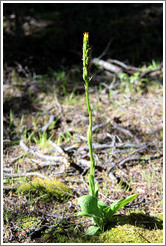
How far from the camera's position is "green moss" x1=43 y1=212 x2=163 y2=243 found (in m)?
1.97

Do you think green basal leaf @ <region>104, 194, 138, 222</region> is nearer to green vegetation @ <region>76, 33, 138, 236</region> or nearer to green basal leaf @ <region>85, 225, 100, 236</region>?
green vegetation @ <region>76, 33, 138, 236</region>

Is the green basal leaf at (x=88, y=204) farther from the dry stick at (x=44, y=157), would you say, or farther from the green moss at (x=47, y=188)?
the dry stick at (x=44, y=157)

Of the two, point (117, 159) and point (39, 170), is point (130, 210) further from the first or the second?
point (39, 170)

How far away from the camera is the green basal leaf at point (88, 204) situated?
1911 millimetres

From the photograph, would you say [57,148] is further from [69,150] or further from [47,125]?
[47,125]

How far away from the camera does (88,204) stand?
1.92m

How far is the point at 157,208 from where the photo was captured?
2.42 meters

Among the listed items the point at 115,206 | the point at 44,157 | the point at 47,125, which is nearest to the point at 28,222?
the point at 115,206

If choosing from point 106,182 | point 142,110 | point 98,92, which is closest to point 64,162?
point 106,182

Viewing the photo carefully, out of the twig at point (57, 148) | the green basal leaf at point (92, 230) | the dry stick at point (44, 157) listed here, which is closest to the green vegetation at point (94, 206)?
the green basal leaf at point (92, 230)

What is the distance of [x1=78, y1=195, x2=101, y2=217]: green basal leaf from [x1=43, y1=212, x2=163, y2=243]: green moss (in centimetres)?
21

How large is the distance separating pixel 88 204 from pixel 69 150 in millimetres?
1438

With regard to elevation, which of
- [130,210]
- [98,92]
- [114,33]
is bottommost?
[130,210]

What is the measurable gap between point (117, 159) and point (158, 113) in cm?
142
